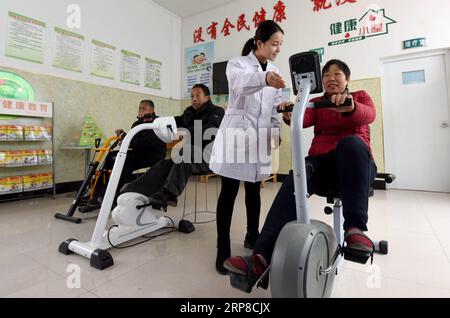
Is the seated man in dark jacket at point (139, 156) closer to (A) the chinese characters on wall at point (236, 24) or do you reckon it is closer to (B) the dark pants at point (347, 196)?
(B) the dark pants at point (347, 196)

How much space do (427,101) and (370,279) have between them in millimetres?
3030

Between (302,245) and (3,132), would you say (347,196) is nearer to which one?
(302,245)

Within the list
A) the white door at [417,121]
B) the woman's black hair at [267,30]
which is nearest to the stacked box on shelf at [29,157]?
the woman's black hair at [267,30]

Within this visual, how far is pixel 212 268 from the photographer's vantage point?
126 centimetres

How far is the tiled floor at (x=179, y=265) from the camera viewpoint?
3.47 ft

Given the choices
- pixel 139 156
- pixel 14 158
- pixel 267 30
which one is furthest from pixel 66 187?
pixel 267 30

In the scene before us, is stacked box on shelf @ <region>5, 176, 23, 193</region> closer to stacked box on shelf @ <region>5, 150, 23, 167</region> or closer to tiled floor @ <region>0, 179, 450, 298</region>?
stacked box on shelf @ <region>5, 150, 23, 167</region>

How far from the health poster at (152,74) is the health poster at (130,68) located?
18 centimetres

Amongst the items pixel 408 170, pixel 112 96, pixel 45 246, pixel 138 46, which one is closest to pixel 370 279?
pixel 45 246

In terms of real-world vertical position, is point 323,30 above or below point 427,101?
above

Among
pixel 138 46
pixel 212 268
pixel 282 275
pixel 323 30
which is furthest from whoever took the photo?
pixel 138 46

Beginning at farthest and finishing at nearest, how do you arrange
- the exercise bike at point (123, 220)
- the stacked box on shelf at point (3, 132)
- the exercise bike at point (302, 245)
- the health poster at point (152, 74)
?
1. the health poster at point (152, 74)
2. the stacked box on shelf at point (3, 132)
3. the exercise bike at point (123, 220)
4. the exercise bike at point (302, 245)

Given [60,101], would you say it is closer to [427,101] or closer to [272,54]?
[272,54]

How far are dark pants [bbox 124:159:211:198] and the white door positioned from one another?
2.80 metres
